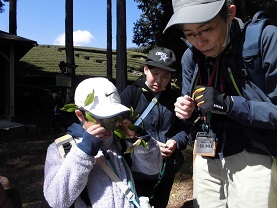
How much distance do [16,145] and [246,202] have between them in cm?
706

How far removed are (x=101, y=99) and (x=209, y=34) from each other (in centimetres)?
67

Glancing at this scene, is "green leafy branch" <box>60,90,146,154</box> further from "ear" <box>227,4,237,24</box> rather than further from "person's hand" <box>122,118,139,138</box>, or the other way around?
"ear" <box>227,4,237,24</box>

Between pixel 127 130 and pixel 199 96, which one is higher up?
pixel 199 96

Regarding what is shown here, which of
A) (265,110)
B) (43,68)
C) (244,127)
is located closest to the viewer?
(265,110)

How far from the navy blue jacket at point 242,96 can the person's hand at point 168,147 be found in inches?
20.5

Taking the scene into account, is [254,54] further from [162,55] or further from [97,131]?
[162,55]

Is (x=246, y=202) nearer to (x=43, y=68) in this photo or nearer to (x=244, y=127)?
(x=244, y=127)

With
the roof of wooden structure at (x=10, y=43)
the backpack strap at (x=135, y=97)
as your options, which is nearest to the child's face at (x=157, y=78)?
the backpack strap at (x=135, y=97)

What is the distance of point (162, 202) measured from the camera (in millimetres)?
2982

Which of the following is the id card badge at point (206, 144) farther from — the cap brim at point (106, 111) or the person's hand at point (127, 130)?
the cap brim at point (106, 111)

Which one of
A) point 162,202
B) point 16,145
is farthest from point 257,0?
point 162,202

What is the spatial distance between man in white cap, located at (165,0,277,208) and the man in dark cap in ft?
1.95

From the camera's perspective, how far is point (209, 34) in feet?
5.19

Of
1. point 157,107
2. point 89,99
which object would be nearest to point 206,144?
point 89,99
